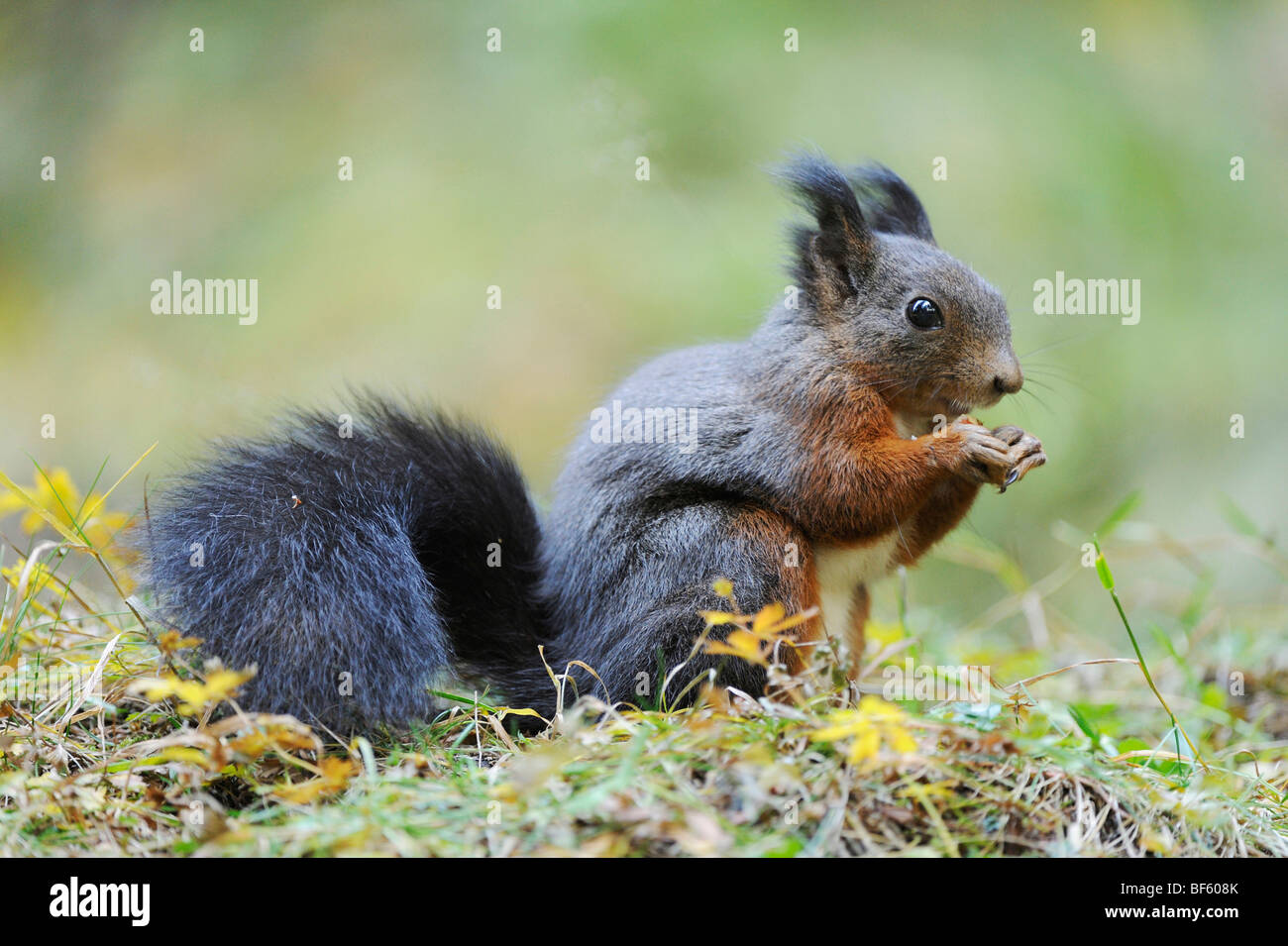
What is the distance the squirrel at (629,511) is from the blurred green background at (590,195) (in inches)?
113

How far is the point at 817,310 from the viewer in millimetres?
2627

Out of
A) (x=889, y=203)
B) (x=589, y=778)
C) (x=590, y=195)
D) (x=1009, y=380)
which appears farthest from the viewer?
(x=590, y=195)

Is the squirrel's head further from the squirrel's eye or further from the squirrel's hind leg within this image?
the squirrel's hind leg

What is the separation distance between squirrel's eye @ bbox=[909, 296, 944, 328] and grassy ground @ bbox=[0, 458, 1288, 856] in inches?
27.5

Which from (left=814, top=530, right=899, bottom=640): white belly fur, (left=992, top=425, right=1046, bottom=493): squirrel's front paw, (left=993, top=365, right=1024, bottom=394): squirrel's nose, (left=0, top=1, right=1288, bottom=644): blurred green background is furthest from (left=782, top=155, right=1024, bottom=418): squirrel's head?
(left=0, top=1, right=1288, bottom=644): blurred green background

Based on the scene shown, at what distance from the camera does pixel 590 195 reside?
6668 mm

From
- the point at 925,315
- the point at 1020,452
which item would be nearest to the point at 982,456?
the point at 1020,452

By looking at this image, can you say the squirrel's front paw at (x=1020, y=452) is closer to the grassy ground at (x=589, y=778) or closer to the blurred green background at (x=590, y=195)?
the grassy ground at (x=589, y=778)

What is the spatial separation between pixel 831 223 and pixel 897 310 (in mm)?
276

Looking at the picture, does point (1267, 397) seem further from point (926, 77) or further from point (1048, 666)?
point (1048, 666)

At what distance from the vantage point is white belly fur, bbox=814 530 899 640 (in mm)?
2475

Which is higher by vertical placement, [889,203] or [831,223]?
[889,203]

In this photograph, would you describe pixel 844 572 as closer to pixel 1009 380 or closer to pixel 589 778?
pixel 1009 380
